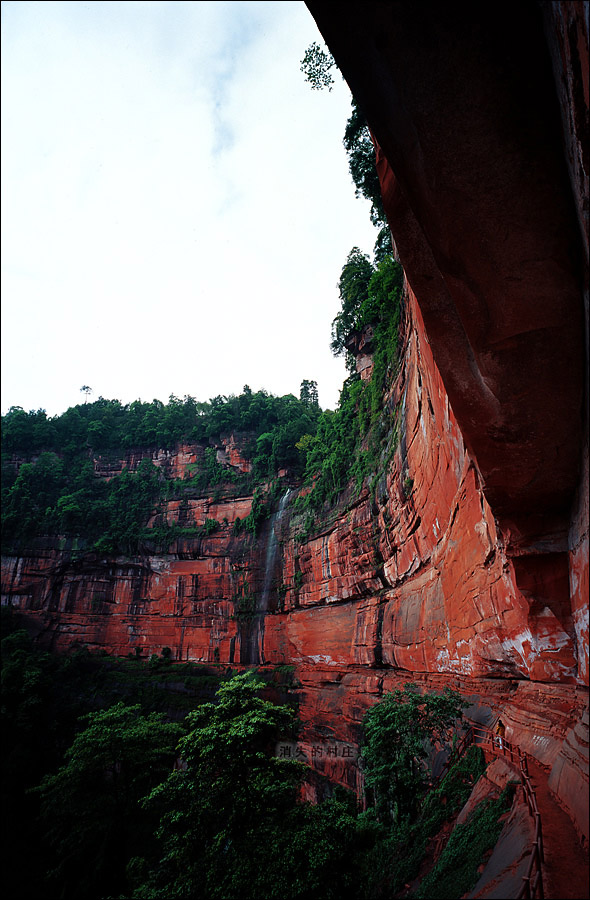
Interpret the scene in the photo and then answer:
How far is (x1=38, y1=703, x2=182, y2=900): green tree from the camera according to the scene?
12945 millimetres

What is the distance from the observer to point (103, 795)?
43.1 ft

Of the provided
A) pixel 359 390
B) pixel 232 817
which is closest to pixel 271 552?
pixel 359 390

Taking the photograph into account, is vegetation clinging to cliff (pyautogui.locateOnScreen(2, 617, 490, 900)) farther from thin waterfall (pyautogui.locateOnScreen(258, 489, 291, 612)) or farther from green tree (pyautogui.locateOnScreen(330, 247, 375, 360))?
green tree (pyautogui.locateOnScreen(330, 247, 375, 360))

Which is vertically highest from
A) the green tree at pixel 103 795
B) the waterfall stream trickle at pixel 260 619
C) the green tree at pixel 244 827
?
the waterfall stream trickle at pixel 260 619

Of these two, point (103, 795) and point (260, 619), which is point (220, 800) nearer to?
point (103, 795)

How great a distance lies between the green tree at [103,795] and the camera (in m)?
12.9

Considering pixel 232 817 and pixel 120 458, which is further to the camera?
pixel 120 458

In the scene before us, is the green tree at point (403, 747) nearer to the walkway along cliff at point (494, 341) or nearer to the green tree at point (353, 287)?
the walkway along cliff at point (494, 341)

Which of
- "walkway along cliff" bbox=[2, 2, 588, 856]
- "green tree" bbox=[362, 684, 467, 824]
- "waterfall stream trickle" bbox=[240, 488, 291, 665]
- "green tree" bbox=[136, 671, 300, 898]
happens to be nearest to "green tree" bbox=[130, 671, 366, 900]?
"green tree" bbox=[136, 671, 300, 898]

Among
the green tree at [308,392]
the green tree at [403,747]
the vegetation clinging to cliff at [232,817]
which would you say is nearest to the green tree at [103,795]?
the vegetation clinging to cliff at [232,817]

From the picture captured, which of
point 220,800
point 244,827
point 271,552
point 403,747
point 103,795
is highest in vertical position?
point 271,552

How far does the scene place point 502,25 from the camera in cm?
263

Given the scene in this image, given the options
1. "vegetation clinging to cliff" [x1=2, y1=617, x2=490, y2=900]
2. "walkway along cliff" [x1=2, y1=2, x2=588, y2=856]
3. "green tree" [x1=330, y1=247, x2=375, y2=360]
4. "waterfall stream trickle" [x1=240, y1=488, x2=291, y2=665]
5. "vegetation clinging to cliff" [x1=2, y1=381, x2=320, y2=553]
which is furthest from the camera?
"vegetation clinging to cliff" [x1=2, y1=381, x2=320, y2=553]

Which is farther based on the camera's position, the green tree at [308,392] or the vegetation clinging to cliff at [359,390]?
the green tree at [308,392]
